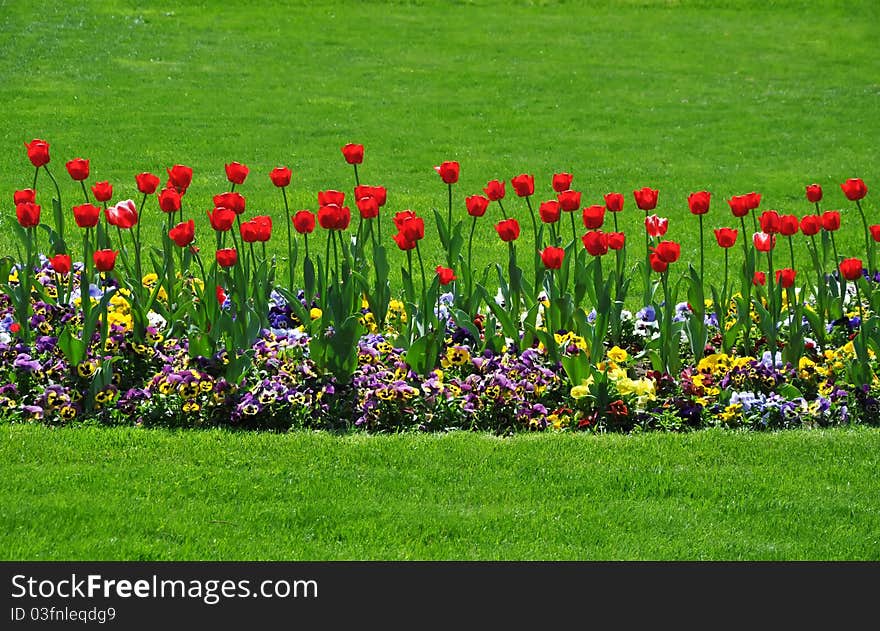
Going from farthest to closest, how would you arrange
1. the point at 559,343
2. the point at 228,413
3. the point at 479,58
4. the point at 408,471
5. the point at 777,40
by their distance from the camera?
the point at 777,40 → the point at 479,58 → the point at 559,343 → the point at 228,413 → the point at 408,471

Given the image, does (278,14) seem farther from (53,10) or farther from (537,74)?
(537,74)

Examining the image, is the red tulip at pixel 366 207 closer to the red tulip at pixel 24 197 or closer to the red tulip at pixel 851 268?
the red tulip at pixel 24 197

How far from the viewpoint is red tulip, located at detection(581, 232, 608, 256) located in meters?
6.52

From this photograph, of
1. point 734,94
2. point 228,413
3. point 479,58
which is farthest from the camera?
point 479,58

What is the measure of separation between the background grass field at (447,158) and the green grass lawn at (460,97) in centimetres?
7

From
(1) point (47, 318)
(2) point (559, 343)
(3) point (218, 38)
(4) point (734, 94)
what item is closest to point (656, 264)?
(2) point (559, 343)

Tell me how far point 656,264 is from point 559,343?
0.67 m

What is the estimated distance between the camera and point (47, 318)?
713 cm

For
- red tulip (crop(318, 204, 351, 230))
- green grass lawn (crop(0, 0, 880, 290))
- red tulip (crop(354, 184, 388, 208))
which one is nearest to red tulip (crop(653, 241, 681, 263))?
red tulip (crop(354, 184, 388, 208))

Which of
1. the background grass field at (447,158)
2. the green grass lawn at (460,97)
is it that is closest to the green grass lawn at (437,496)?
the background grass field at (447,158)

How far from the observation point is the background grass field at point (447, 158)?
5234 millimetres

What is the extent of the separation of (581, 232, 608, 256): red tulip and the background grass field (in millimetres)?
1013

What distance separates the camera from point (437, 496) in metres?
5.56

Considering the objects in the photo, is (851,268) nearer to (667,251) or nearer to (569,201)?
(667,251)
